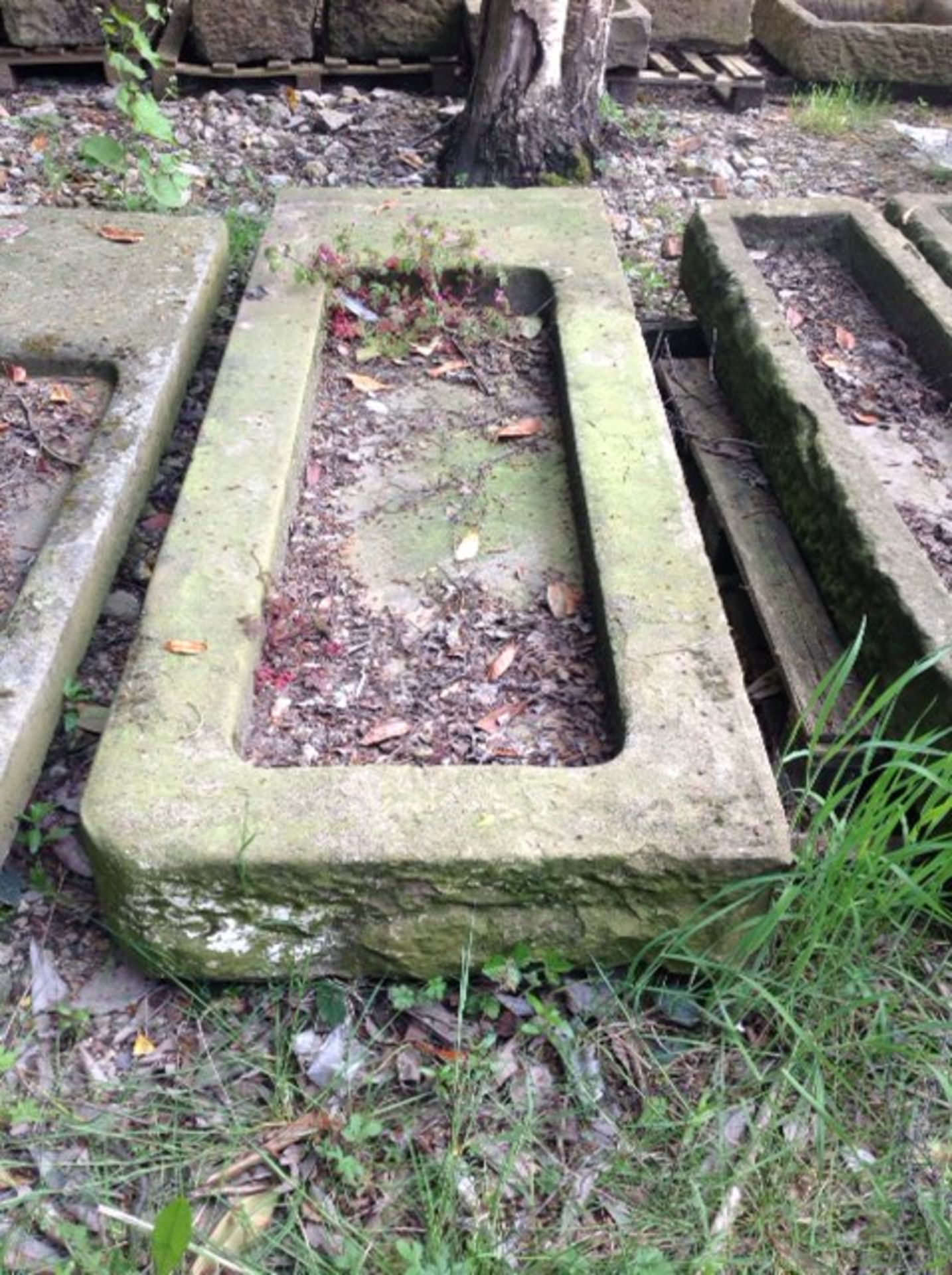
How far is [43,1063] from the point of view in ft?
5.93

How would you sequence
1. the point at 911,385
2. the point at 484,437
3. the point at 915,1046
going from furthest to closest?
the point at 911,385 → the point at 484,437 → the point at 915,1046

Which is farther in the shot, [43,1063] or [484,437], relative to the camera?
[484,437]

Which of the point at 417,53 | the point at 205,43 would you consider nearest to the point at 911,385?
the point at 417,53

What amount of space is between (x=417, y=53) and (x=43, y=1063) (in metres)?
4.43

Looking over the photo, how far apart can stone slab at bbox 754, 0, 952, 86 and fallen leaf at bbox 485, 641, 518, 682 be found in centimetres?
419

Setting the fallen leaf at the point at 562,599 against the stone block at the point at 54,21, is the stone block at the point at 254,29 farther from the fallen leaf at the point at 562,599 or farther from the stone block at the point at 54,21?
the fallen leaf at the point at 562,599

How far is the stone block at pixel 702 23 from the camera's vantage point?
17.1ft

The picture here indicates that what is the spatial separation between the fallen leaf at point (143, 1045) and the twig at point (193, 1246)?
0.26 meters

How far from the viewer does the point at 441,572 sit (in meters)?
2.46

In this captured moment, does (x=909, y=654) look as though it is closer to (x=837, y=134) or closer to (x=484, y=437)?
(x=484, y=437)

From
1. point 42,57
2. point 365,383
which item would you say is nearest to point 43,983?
point 365,383

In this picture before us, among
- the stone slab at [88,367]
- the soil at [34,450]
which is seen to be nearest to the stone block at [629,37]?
the stone slab at [88,367]

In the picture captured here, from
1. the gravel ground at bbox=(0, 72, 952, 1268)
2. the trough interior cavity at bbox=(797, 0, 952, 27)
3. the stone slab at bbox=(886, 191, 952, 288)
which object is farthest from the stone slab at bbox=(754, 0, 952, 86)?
the stone slab at bbox=(886, 191, 952, 288)

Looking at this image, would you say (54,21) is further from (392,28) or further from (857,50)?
(857,50)
